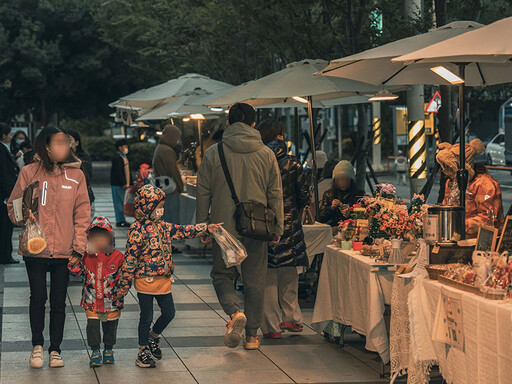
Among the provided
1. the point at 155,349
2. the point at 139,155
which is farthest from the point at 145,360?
the point at 139,155

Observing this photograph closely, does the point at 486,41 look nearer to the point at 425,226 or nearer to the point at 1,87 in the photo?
the point at 425,226

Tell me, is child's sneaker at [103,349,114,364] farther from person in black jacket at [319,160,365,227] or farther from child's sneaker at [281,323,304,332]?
person in black jacket at [319,160,365,227]

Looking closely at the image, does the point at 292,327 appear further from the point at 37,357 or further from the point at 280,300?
the point at 37,357

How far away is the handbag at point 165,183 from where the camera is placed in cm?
1550

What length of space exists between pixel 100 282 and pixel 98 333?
39cm

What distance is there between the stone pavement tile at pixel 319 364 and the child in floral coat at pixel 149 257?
104 cm

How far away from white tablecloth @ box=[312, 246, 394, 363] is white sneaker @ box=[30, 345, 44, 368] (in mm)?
2392

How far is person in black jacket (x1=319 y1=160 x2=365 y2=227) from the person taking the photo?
10.5m

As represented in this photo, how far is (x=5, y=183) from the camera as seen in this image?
43.5ft

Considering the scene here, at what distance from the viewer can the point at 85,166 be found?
1181 centimetres

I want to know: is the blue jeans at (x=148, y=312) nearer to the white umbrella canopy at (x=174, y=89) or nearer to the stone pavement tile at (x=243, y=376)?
the stone pavement tile at (x=243, y=376)

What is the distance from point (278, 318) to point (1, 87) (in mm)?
33664

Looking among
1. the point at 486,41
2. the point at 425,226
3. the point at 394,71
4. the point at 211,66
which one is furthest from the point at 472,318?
the point at 211,66

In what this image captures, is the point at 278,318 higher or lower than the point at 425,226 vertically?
lower
